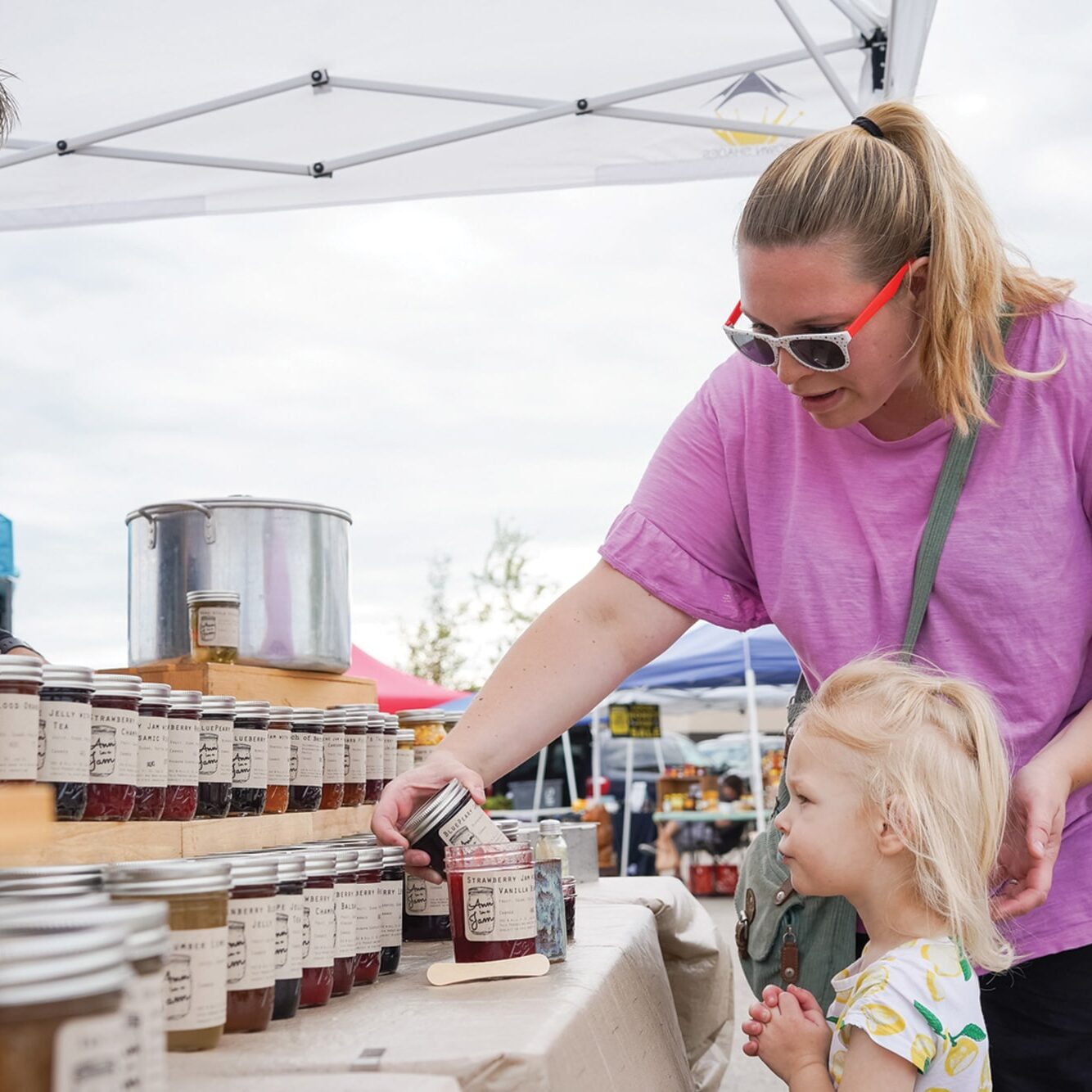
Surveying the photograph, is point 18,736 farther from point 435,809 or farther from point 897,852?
point 897,852

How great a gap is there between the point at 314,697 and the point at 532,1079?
1.68 meters

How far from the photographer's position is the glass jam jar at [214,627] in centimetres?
235

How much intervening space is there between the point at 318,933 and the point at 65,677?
42cm

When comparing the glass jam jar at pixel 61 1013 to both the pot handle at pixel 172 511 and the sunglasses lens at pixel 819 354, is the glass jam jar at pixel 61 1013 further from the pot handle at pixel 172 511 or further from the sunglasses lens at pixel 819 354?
the pot handle at pixel 172 511

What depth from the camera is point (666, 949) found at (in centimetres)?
319

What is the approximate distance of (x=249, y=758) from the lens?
188cm

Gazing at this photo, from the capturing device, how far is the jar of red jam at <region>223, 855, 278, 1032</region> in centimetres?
125

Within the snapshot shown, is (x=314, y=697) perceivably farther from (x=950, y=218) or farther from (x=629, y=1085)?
(x=950, y=218)

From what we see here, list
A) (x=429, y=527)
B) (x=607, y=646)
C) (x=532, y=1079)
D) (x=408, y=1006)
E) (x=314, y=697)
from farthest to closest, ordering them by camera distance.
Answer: (x=429, y=527), (x=314, y=697), (x=607, y=646), (x=408, y=1006), (x=532, y=1079)

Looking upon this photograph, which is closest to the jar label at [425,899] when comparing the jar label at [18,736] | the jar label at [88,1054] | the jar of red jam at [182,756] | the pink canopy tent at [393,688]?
the jar of red jam at [182,756]

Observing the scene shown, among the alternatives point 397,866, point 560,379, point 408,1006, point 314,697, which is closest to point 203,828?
point 397,866

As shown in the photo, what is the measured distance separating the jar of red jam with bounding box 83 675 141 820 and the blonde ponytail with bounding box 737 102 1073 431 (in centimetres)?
102

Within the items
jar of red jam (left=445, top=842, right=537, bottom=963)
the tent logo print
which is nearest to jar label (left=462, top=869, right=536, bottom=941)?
jar of red jam (left=445, top=842, right=537, bottom=963)

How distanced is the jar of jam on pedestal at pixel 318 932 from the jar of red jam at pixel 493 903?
7.8 inches
